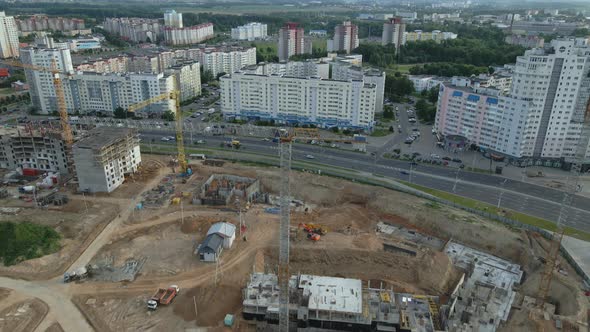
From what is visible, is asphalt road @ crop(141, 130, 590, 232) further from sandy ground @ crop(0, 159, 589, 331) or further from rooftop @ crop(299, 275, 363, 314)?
rooftop @ crop(299, 275, 363, 314)

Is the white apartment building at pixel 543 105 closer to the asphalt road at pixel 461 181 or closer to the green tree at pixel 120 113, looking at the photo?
the asphalt road at pixel 461 181

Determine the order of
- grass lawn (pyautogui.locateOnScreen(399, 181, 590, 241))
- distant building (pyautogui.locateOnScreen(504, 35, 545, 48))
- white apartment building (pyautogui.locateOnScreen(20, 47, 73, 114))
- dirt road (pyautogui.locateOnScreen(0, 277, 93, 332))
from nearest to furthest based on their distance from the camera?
dirt road (pyautogui.locateOnScreen(0, 277, 93, 332)) → grass lawn (pyautogui.locateOnScreen(399, 181, 590, 241)) → white apartment building (pyautogui.locateOnScreen(20, 47, 73, 114)) → distant building (pyautogui.locateOnScreen(504, 35, 545, 48))

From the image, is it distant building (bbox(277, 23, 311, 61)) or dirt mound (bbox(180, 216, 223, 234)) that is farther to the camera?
distant building (bbox(277, 23, 311, 61))

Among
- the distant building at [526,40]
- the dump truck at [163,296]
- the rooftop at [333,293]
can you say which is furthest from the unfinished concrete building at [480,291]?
the distant building at [526,40]

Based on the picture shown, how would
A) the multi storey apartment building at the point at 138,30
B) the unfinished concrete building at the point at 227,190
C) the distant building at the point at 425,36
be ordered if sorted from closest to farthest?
the unfinished concrete building at the point at 227,190, the distant building at the point at 425,36, the multi storey apartment building at the point at 138,30

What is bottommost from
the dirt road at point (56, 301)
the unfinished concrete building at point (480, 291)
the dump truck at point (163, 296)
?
the unfinished concrete building at point (480, 291)

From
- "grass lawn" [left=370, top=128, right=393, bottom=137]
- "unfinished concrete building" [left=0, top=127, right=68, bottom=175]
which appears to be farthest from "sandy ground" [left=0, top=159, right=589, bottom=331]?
"grass lawn" [left=370, top=128, right=393, bottom=137]
